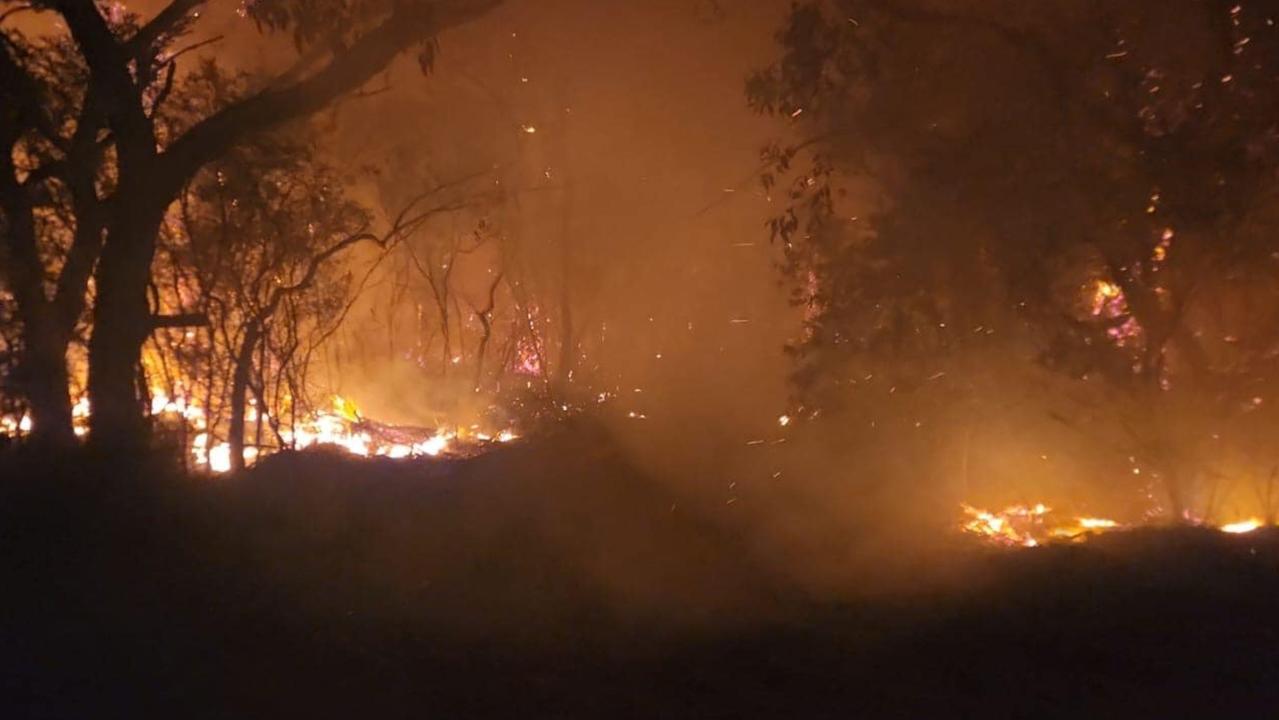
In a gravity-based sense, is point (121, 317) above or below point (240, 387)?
above

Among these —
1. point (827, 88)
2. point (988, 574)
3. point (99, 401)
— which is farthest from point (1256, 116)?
Result: point (99, 401)

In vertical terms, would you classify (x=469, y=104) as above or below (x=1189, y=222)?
above

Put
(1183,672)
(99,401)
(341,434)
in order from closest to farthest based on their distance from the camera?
1. (1183,672)
2. (99,401)
3. (341,434)

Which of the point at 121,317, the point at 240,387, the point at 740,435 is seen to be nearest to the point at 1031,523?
the point at 740,435

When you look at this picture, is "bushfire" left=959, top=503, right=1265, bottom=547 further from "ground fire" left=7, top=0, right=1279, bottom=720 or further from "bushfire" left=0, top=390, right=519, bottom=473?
"bushfire" left=0, top=390, right=519, bottom=473

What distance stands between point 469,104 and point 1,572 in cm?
1302

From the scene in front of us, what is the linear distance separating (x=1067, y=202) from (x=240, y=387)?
7181 mm

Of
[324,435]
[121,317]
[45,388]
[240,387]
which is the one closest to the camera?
[45,388]

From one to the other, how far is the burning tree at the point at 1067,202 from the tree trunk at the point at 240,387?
16.2ft

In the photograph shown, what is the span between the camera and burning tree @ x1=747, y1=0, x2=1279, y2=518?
9.27 m

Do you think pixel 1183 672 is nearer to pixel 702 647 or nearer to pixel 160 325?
pixel 702 647

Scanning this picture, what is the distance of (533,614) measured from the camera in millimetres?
6109

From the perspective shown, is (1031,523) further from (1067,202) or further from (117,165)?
(117,165)

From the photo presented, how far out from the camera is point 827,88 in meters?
10.8
